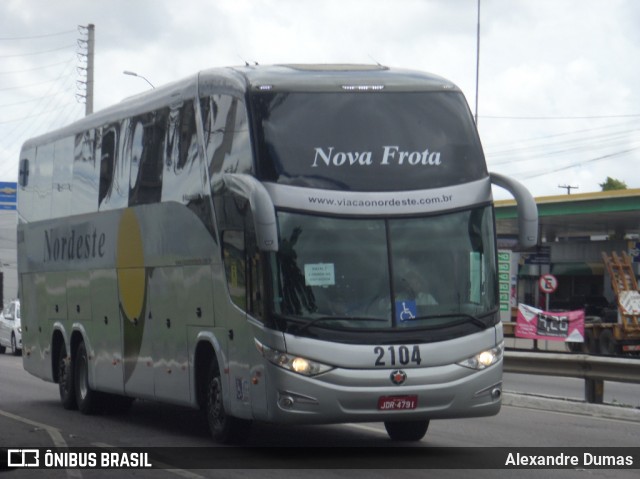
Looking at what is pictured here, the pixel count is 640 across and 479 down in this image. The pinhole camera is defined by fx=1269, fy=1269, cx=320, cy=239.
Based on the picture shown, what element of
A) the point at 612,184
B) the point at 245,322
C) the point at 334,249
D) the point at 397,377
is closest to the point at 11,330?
the point at 245,322

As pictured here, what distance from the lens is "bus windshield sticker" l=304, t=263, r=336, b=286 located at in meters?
11.7

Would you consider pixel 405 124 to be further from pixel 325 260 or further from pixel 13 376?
pixel 13 376

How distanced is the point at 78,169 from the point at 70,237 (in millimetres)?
1037

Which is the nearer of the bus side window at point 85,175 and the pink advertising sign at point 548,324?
the bus side window at point 85,175

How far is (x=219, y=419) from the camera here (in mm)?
13227

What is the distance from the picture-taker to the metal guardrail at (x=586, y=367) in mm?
16781

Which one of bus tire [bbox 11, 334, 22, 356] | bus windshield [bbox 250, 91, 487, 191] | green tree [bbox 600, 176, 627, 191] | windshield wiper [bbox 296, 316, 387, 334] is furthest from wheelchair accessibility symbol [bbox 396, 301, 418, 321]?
green tree [bbox 600, 176, 627, 191]

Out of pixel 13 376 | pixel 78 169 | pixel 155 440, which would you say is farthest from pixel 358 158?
pixel 13 376

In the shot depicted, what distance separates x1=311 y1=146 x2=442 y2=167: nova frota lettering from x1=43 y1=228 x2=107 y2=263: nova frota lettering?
6.01 m

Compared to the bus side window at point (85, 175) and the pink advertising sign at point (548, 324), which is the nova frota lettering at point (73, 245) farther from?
the pink advertising sign at point (548, 324)

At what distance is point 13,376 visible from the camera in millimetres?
27047

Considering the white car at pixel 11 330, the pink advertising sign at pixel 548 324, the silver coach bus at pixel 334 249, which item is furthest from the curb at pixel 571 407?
the white car at pixel 11 330

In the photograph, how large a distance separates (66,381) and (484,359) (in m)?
8.88

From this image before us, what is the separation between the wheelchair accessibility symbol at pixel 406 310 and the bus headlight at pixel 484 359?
2.09ft
